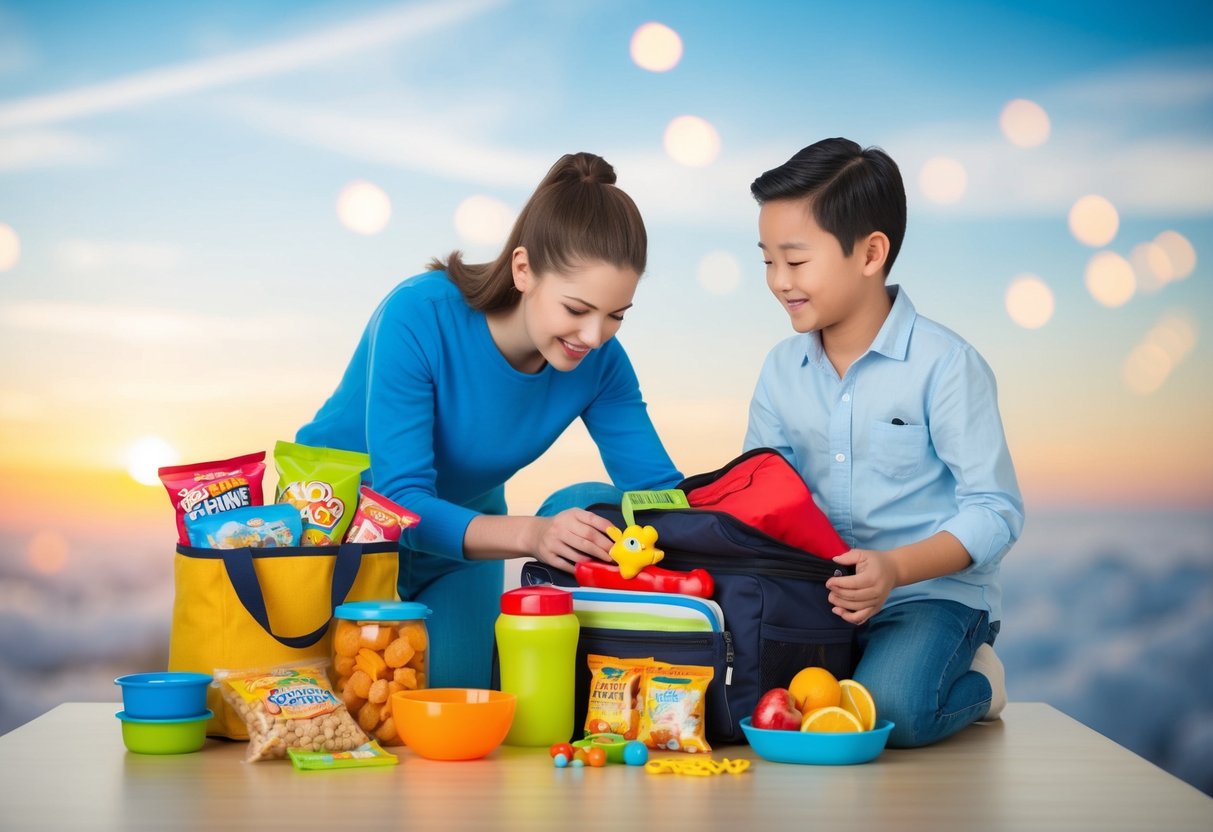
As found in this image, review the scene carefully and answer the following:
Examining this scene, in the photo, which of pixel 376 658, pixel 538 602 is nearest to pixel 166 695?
pixel 376 658

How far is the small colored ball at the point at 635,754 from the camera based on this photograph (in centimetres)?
153

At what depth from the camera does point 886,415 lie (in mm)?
1914

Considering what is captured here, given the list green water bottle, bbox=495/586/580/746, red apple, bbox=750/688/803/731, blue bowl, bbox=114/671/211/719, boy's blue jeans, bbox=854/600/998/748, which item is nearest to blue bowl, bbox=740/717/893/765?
red apple, bbox=750/688/803/731

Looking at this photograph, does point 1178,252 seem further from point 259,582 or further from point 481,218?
point 259,582

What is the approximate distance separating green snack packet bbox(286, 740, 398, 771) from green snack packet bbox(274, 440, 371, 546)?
0.26 m

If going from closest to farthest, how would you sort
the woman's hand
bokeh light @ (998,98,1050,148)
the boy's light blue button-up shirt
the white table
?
the white table < the woman's hand < the boy's light blue button-up shirt < bokeh light @ (998,98,1050,148)

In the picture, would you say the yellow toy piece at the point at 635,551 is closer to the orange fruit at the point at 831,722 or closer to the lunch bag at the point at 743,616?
the lunch bag at the point at 743,616

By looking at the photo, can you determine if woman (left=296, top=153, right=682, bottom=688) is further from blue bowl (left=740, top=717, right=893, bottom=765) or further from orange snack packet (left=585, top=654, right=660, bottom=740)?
blue bowl (left=740, top=717, right=893, bottom=765)

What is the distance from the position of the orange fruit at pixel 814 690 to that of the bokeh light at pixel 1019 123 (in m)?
2.14

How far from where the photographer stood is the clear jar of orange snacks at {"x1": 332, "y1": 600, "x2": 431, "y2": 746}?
1587 millimetres

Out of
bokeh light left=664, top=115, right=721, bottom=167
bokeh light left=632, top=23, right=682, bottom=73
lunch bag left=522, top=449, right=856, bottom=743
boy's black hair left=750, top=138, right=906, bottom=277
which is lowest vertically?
lunch bag left=522, top=449, right=856, bottom=743

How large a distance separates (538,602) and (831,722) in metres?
0.38

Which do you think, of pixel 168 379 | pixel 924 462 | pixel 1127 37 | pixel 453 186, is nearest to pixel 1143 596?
pixel 1127 37

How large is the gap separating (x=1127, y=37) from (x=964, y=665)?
7.19 ft
